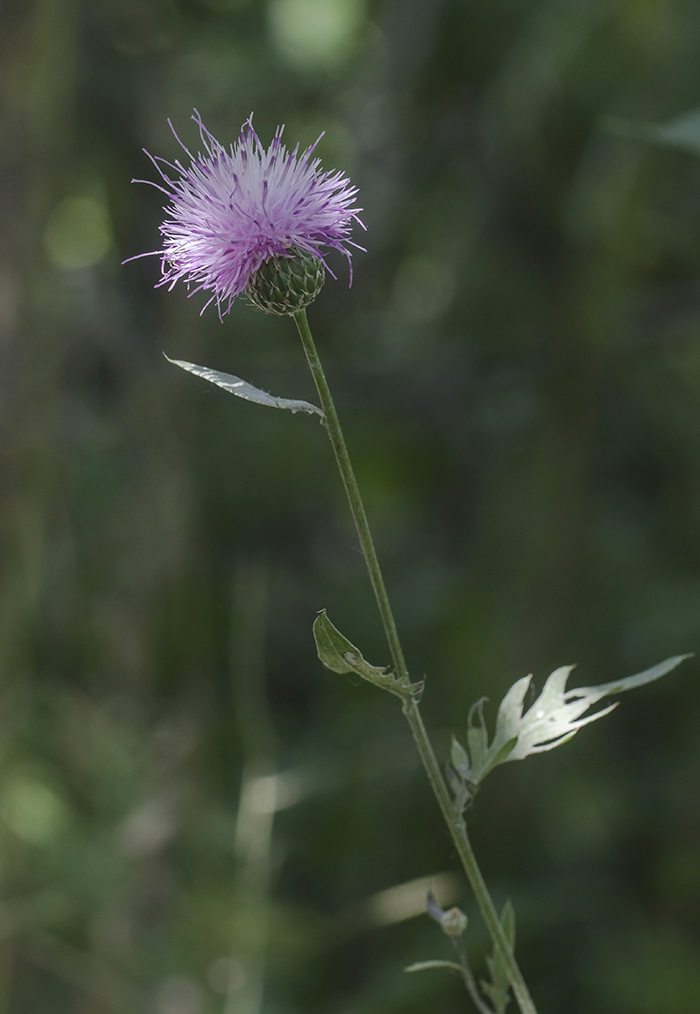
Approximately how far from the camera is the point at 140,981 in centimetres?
181

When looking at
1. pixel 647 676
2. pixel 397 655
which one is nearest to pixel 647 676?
pixel 647 676

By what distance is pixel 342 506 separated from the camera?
2854 mm

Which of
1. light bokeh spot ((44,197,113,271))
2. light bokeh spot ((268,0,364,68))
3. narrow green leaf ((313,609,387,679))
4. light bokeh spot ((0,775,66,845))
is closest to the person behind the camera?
narrow green leaf ((313,609,387,679))

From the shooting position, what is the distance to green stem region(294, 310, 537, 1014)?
0.36 metres

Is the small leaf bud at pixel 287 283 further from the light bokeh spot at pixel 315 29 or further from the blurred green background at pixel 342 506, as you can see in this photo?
the light bokeh spot at pixel 315 29

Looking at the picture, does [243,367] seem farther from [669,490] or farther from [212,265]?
[212,265]

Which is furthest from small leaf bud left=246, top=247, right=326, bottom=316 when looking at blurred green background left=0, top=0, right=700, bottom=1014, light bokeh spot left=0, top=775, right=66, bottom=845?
light bokeh spot left=0, top=775, right=66, bottom=845

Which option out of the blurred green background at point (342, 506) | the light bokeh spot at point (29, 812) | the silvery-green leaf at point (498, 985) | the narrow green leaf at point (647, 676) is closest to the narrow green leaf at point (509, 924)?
the silvery-green leaf at point (498, 985)

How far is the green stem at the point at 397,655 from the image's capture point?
36 centimetres

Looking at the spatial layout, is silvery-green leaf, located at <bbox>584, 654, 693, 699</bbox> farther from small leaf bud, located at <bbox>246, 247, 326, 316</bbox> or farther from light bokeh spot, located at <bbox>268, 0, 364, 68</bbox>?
light bokeh spot, located at <bbox>268, 0, 364, 68</bbox>

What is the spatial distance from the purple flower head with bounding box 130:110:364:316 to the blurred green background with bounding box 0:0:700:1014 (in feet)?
3.54

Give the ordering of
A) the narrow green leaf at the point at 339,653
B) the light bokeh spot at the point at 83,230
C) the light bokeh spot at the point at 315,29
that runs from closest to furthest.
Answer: the narrow green leaf at the point at 339,653 → the light bokeh spot at the point at 315,29 → the light bokeh spot at the point at 83,230

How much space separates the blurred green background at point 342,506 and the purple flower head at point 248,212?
1.08 meters

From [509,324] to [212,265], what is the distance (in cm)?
197
